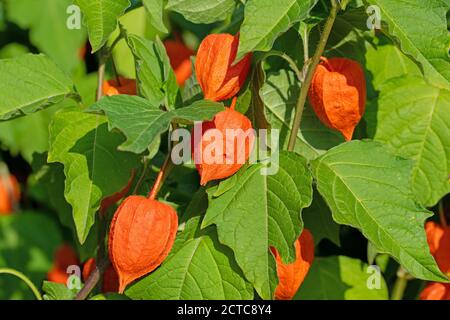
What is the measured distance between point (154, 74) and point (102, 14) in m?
0.10

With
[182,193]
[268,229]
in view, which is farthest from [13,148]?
[268,229]

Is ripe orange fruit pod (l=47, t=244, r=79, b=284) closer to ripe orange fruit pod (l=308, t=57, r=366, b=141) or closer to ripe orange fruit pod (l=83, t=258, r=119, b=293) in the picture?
ripe orange fruit pod (l=83, t=258, r=119, b=293)

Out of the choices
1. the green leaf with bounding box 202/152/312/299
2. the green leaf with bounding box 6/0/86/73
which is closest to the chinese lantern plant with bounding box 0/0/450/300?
the green leaf with bounding box 202/152/312/299

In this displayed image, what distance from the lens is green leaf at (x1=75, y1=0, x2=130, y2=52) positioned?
1.03 meters

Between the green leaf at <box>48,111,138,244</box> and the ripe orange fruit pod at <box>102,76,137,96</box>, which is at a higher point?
the ripe orange fruit pod at <box>102,76,137,96</box>

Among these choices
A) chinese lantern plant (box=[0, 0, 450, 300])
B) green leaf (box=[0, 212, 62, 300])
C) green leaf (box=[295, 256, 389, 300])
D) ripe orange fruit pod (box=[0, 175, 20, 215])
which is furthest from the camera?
ripe orange fruit pod (box=[0, 175, 20, 215])

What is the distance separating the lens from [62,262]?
1827 millimetres

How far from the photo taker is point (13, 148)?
71.0 inches

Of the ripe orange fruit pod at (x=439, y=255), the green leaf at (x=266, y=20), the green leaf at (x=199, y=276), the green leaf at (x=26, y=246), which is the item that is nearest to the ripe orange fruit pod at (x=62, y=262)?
the green leaf at (x=26, y=246)

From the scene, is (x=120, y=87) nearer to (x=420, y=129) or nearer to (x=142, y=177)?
(x=142, y=177)

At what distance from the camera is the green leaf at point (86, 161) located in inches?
42.6

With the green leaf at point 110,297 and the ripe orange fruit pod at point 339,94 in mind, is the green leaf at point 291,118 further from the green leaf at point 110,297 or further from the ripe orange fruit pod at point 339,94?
the green leaf at point 110,297

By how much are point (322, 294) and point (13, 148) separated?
776 millimetres
